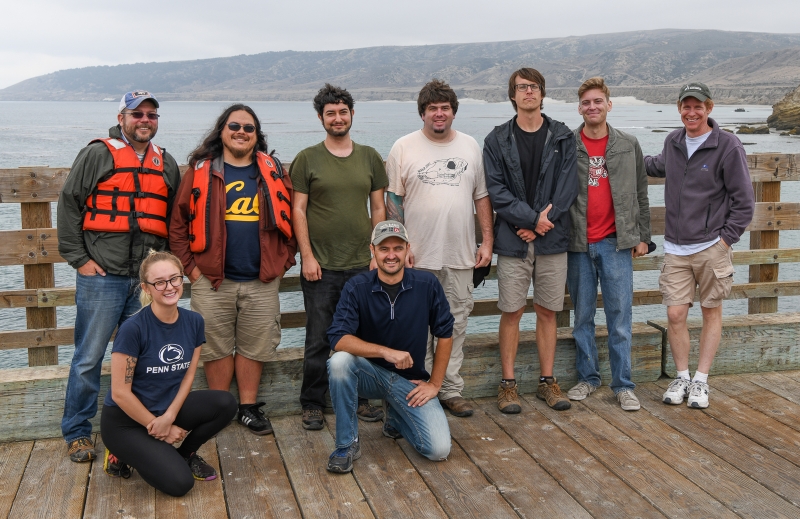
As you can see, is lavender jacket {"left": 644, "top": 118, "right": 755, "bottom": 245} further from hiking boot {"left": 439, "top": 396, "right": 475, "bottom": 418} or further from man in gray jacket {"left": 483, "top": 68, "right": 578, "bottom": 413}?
hiking boot {"left": 439, "top": 396, "right": 475, "bottom": 418}

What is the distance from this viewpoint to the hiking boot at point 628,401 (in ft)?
15.9

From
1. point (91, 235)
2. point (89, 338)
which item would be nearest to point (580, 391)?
point (89, 338)

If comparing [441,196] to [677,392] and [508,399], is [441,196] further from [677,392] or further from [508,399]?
[677,392]

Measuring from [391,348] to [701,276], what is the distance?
2.08 meters

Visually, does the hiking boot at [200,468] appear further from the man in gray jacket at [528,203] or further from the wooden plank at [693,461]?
the wooden plank at [693,461]

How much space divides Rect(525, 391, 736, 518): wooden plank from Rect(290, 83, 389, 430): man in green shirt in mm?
1426

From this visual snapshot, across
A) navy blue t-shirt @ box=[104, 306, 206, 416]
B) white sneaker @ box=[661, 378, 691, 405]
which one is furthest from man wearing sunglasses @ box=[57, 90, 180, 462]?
white sneaker @ box=[661, 378, 691, 405]

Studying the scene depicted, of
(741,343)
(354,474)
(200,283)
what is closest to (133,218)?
(200,283)

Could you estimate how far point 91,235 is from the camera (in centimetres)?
420

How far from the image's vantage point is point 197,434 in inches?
154

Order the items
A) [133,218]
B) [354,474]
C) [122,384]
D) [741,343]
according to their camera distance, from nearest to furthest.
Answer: [122,384], [354,474], [133,218], [741,343]

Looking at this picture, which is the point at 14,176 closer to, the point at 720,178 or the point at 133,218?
the point at 133,218

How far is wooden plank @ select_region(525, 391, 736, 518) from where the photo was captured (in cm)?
362

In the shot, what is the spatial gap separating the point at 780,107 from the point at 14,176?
65349mm
